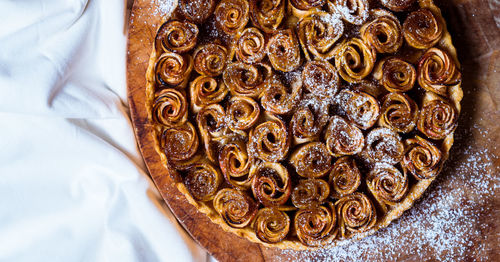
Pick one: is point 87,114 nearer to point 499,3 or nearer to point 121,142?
point 121,142

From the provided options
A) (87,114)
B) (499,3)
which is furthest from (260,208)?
(499,3)

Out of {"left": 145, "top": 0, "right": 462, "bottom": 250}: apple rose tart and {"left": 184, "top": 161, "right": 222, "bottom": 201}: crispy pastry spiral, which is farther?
{"left": 184, "top": 161, "right": 222, "bottom": 201}: crispy pastry spiral

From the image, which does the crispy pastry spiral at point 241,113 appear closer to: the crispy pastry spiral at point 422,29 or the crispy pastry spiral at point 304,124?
the crispy pastry spiral at point 304,124

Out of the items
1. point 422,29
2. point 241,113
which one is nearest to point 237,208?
point 241,113

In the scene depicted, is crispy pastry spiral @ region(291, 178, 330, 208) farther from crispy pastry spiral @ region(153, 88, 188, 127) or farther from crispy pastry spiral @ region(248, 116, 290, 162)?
crispy pastry spiral @ region(153, 88, 188, 127)

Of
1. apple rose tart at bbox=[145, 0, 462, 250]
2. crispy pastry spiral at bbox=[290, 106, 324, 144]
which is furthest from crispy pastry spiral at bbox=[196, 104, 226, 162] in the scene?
crispy pastry spiral at bbox=[290, 106, 324, 144]

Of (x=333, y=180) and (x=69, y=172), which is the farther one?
(x=69, y=172)

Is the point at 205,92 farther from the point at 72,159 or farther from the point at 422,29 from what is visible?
the point at 422,29
